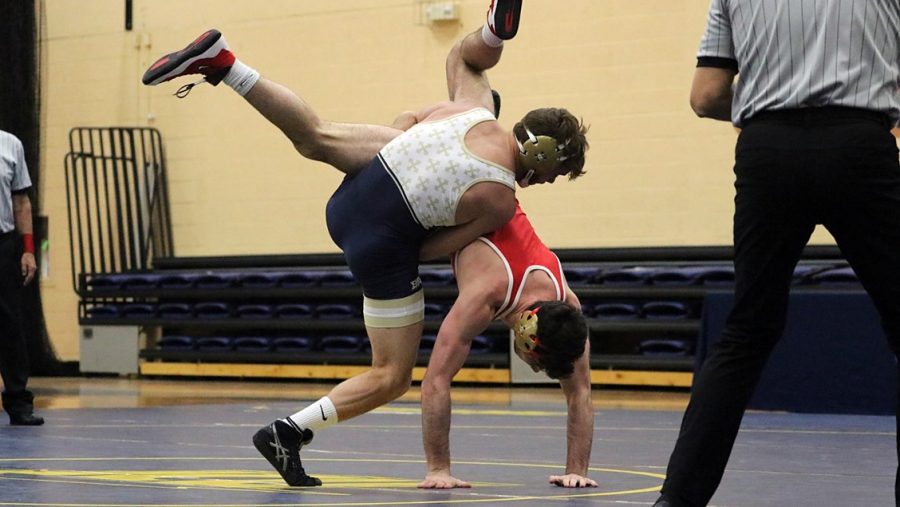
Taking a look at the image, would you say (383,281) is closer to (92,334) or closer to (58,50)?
(92,334)

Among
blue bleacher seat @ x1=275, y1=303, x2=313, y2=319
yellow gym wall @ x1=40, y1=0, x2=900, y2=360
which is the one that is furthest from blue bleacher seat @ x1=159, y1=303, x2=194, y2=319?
blue bleacher seat @ x1=275, y1=303, x2=313, y2=319

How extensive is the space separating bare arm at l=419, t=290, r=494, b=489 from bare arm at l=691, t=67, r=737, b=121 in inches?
57.8

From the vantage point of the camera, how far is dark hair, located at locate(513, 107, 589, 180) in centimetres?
434

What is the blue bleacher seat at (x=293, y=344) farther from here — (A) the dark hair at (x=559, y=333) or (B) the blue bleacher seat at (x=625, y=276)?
(A) the dark hair at (x=559, y=333)

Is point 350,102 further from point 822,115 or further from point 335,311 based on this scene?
point 822,115

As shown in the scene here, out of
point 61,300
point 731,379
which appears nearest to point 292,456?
point 731,379

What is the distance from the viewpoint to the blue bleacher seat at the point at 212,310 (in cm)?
1302

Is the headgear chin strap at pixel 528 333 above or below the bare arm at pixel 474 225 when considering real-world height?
below

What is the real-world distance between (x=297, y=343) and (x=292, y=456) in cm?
835

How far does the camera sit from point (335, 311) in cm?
1245

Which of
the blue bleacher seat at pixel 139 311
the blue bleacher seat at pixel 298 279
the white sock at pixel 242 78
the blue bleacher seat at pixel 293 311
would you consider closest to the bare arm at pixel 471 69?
the white sock at pixel 242 78

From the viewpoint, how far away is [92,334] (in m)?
13.6

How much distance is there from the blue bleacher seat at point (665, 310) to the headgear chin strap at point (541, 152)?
6549 mm

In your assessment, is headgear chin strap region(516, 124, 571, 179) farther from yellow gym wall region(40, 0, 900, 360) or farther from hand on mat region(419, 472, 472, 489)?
yellow gym wall region(40, 0, 900, 360)
